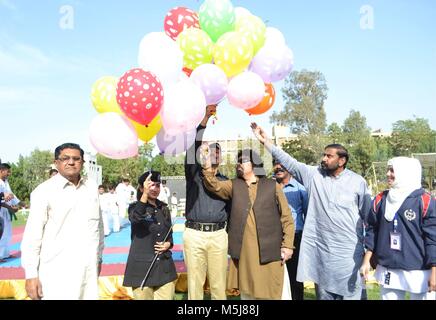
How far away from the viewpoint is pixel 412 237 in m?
2.94

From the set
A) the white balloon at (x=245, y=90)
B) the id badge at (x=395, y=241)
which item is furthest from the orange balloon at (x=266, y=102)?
the id badge at (x=395, y=241)

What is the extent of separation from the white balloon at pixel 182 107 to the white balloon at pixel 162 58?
0.17 m

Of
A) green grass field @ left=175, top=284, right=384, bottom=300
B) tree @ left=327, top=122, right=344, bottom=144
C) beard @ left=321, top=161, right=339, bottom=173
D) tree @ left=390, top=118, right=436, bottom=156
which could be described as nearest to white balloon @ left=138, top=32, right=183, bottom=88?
beard @ left=321, top=161, right=339, bottom=173

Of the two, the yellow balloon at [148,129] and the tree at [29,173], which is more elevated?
the yellow balloon at [148,129]

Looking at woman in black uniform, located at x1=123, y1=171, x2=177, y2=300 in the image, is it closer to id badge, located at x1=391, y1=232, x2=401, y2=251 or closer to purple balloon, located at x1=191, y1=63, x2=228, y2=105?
purple balloon, located at x1=191, y1=63, x2=228, y2=105

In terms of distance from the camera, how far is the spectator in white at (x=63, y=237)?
2740 millimetres

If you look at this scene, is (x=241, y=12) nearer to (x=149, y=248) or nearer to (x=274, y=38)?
(x=274, y=38)

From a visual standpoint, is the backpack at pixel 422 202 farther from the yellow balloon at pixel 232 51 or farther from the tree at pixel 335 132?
the tree at pixel 335 132

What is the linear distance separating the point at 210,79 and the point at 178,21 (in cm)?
80

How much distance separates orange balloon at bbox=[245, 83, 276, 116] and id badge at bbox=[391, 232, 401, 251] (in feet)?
5.73

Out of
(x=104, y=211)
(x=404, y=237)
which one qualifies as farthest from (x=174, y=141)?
(x=104, y=211)

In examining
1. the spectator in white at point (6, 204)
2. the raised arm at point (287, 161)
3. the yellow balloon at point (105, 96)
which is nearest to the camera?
the yellow balloon at point (105, 96)
